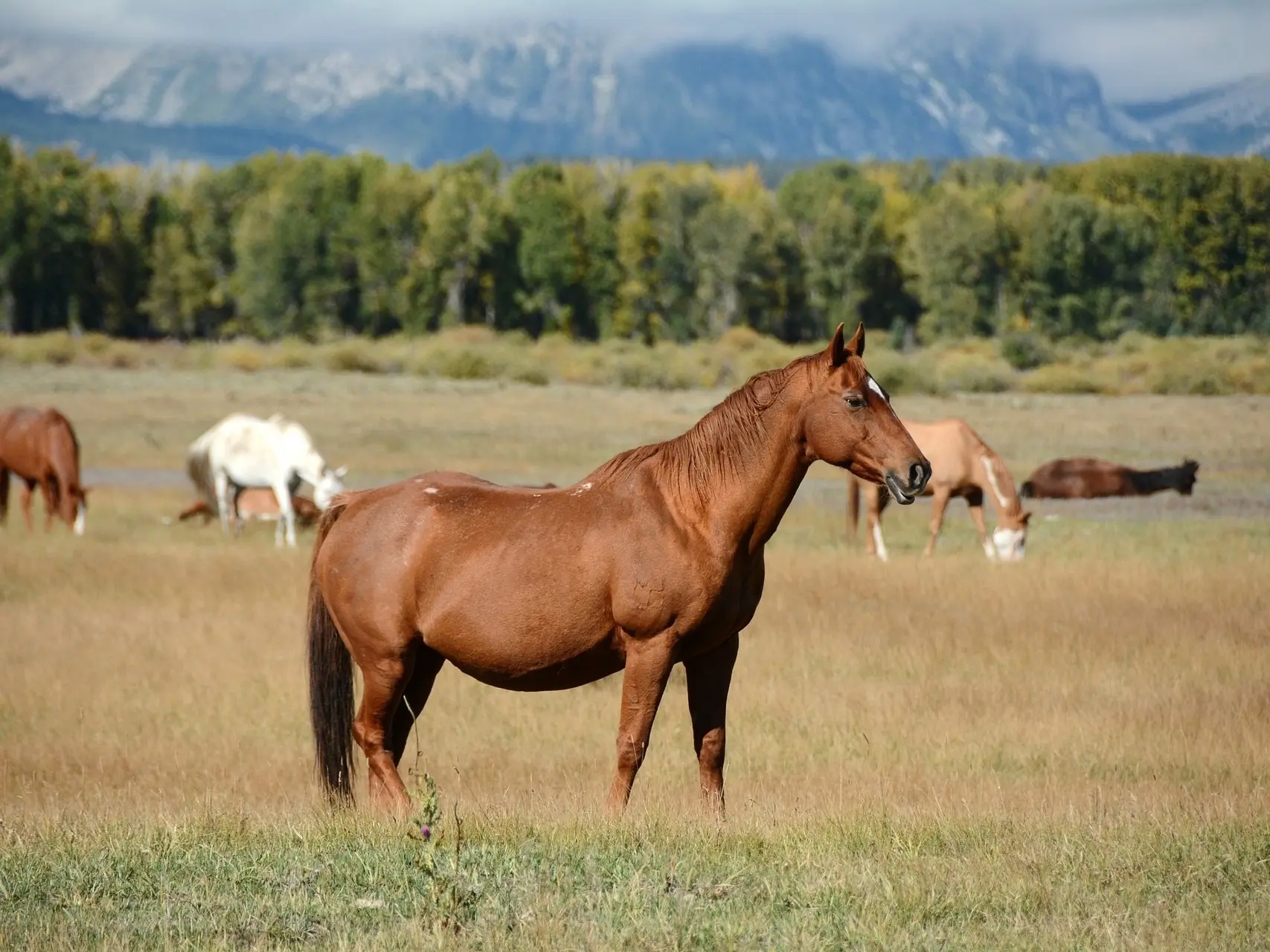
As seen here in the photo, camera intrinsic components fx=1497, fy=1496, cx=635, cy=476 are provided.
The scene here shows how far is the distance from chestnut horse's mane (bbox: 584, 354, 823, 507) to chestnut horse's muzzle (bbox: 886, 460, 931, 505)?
2.14ft

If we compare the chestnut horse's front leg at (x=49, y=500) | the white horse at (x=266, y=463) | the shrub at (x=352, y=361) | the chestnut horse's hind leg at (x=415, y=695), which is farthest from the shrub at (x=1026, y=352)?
the chestnut horse's hind leg at (x=415, y=695)

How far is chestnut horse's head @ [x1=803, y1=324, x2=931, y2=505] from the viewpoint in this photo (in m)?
6.78

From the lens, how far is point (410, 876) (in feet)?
18.4

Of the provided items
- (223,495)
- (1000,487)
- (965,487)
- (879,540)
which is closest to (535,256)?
(223,495)

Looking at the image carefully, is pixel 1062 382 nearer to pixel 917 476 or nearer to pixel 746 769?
pixel 746 769

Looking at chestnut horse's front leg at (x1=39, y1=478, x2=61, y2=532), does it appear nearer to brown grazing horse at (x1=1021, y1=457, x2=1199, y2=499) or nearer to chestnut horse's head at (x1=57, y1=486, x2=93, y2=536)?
chestnut horse's head at (x1=57, y1=486, x2=93, y2=536)

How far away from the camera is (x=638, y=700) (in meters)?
6.86

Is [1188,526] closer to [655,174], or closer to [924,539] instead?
[924,539]

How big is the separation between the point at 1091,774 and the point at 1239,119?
154ft

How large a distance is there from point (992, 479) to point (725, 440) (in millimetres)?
12581

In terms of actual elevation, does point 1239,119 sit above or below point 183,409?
above

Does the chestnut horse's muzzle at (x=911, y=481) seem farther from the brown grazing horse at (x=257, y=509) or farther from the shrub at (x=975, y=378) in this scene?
the shrub at (x=975, y=378)

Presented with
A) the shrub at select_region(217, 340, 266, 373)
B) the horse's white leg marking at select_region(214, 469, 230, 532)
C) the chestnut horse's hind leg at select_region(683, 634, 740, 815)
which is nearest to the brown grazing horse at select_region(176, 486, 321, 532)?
the horse's white leg marking at select_region(214, 469, 230, 532)

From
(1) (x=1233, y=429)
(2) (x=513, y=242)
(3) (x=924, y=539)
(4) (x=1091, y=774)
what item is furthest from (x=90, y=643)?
(2) (x=513, y=242)
